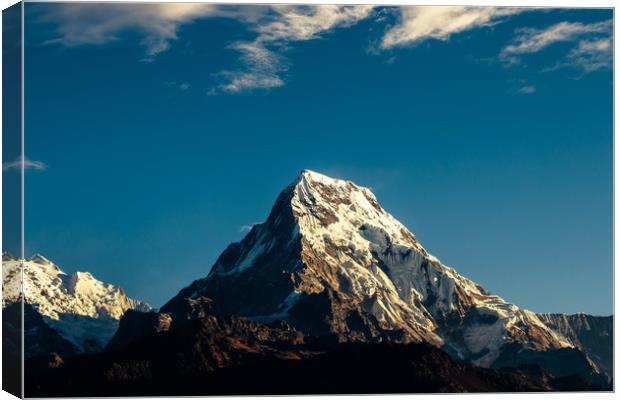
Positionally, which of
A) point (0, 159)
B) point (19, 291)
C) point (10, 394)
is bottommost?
point (10, 394)

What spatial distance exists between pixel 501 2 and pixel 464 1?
200 inches

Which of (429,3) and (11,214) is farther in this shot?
(429,3)

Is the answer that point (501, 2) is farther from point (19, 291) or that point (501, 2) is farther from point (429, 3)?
point (19, 291)

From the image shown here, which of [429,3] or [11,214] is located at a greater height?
[429,3]

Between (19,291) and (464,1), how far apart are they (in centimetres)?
6011

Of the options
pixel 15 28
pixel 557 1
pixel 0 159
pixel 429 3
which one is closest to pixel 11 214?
pixel 0 159

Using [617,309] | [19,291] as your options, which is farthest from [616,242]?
[19,291]

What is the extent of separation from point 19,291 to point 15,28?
2851cm

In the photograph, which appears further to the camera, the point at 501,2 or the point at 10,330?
the point at 501,2

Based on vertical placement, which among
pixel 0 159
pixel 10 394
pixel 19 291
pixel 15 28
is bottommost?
pixel 10 394

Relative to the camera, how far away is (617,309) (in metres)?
196

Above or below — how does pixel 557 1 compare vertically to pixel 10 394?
above

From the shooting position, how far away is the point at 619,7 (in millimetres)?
197875

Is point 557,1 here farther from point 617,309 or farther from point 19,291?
point 19,291
